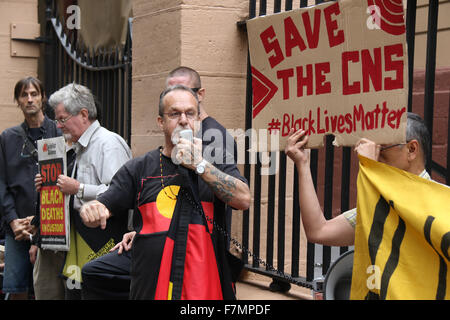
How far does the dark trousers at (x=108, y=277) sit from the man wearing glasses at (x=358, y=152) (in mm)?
1264

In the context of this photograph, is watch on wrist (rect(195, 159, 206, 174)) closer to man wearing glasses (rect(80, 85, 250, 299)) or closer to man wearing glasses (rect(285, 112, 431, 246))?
man wearing glasses (rect(80, 85, 250, 299))

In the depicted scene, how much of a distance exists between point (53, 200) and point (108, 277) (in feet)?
3.67

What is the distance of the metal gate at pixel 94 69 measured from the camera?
7.23 m

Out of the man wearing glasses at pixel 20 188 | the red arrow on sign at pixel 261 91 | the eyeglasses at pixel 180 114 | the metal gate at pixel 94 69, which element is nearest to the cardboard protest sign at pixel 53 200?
the man wearing glasses at pixel 20 188

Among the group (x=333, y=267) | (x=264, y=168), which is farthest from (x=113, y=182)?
(x=264, y=168)

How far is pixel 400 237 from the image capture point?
284 cm

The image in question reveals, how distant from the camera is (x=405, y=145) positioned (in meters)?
3.09

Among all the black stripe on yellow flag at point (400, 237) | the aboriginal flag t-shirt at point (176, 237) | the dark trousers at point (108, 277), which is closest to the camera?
the black stripe on yellow flag at point (400, 237)

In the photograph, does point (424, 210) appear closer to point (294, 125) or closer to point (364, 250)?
point (364, 250)

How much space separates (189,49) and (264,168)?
1124 mm

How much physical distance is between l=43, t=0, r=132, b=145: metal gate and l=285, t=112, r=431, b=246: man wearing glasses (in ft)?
10.6

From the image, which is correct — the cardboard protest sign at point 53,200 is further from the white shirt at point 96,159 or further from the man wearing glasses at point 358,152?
the man wearing glasses at point 358,152

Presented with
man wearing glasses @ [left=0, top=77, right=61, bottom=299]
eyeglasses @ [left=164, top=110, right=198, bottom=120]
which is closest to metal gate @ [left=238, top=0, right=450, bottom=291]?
eyeglasses @ [left=164, top=110, right=198, bottom=120]

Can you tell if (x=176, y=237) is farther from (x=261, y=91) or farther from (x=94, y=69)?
(x=94, y=69)
